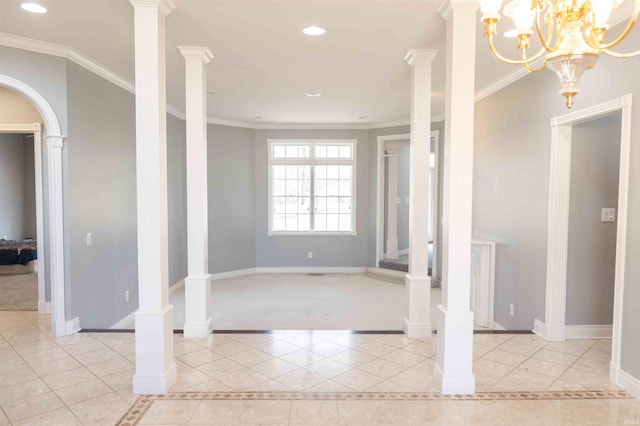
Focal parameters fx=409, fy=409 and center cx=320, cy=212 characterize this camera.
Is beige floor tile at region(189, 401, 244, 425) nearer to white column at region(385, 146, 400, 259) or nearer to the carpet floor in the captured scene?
the carpet floor

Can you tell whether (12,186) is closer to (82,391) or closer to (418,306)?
(82,391)

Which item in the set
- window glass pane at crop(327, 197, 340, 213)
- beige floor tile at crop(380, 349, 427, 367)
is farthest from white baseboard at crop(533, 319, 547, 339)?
window glass pane at crop(327, 197, 340, 213)

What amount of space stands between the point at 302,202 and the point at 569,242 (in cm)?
531

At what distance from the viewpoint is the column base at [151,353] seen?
9.23 ft

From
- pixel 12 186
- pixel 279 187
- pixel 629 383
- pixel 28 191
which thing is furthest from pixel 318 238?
pixel 12 186

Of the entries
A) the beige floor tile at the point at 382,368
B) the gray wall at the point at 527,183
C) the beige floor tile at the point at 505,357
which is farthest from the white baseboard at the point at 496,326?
the beige floor tile at the point at 382,368

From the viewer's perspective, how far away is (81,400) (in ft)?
9.02

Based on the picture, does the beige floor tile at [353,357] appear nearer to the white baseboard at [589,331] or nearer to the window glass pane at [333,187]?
the white baseboard at [589,331]

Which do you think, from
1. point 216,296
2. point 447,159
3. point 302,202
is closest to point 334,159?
point 302,202

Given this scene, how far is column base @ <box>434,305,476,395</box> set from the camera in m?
2.81

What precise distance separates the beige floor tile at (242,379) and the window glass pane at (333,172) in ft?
18.3

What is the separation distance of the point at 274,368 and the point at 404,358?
3.57 feet

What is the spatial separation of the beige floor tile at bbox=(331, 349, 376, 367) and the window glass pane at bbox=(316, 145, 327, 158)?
526cm

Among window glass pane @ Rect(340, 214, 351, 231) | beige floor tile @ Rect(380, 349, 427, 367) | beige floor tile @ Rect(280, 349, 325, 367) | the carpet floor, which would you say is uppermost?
window glass pane @ Rect(340, 214, 351, 231)
